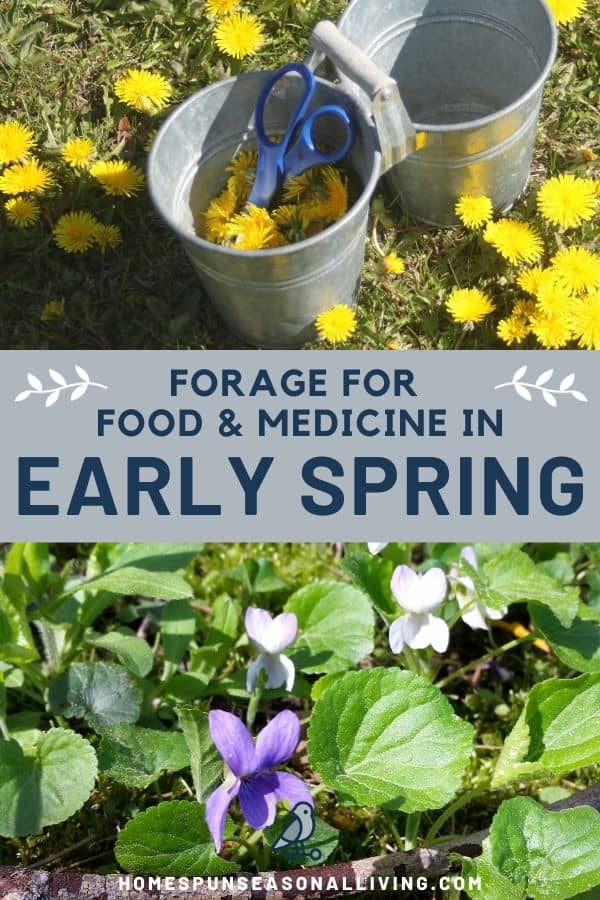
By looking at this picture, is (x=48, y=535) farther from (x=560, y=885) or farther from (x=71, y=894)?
(x=560, y=885)

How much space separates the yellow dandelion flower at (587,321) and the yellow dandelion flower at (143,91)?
767 mm

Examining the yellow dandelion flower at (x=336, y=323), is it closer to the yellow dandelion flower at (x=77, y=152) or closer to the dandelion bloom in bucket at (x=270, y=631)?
the yellow dandelion flower at (x=77, y=152)

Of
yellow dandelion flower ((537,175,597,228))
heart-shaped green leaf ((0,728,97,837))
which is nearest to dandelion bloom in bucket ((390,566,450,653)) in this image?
heart-shaped green leaf ((0,728,97,837))

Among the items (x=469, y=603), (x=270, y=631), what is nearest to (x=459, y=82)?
(x=469, y=603)

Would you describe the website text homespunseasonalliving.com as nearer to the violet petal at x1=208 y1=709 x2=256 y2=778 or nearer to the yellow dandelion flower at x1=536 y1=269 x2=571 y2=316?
the violet petal at x1=208 y1=709 x2=256 y2=778

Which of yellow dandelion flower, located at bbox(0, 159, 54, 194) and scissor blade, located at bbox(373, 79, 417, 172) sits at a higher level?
scissor blade, located at bbox(373, 79, 417, 172)

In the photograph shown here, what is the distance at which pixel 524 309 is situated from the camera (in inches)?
68.9

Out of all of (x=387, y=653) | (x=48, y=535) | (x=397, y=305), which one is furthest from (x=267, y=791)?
(x=397, y=305)

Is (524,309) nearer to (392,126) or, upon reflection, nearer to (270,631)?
(392,126)

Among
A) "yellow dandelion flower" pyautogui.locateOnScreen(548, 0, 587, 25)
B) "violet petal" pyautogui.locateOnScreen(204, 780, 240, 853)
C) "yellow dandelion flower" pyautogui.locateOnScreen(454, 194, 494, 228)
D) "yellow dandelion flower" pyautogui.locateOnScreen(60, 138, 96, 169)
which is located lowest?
"violet petal" pyautogui.locateOnScreen(204, 780, 240, 853)

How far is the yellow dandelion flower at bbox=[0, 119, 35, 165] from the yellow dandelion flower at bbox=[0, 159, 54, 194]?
17 mm

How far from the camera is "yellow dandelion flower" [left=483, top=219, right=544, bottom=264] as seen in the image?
176cm

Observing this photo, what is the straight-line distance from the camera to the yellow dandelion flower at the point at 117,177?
182 cm

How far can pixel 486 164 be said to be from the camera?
5.45ft
